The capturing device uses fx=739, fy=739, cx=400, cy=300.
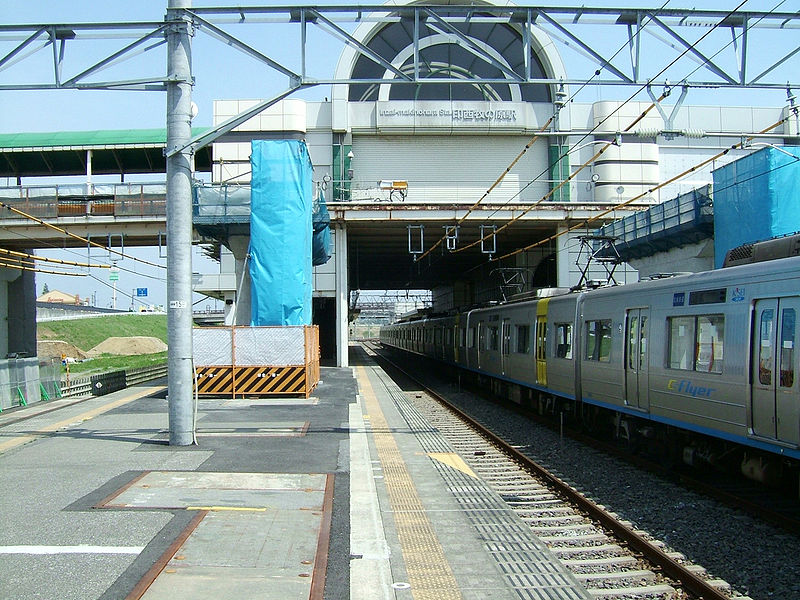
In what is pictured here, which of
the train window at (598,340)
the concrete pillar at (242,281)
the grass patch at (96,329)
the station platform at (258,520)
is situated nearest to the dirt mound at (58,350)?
the grass patch at (96,329)

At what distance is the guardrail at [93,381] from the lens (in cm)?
2224

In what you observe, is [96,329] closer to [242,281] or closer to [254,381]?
[242,281]

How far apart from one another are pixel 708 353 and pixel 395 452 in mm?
4640

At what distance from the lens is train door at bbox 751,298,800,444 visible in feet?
24.0

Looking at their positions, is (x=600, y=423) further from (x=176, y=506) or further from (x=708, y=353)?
(x=176, y=506)

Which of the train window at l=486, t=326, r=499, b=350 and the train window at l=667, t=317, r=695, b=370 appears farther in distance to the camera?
the train window at l=486, t=326, r=499, b=350

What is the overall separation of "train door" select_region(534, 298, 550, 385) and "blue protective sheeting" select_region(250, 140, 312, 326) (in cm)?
654

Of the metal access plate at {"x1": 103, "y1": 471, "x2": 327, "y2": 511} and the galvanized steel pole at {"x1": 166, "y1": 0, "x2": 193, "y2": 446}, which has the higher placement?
the galvanized steel pole at {"x1": 166, "y1": 0, "x2": 193, "y2": 446}

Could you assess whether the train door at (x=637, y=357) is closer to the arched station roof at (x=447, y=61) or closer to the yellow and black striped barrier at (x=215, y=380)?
the yellow and black striped barrier at (x=215, y=380)

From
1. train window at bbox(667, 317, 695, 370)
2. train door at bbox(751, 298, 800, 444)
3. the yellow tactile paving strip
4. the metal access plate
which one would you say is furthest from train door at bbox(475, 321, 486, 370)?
train door at bbox(751, 298, 800, 444)

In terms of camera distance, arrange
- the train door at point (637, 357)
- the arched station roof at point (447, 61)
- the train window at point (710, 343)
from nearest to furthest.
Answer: the train window at point (710, 343), the train door at point (637, 357), the arched station roof at point (447, 61)

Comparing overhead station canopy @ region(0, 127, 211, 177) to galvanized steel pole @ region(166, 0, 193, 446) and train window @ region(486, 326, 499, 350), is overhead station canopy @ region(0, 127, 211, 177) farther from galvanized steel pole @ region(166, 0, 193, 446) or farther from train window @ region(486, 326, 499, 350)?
galvanized steel pole @ region(166, 0, 193, 446)

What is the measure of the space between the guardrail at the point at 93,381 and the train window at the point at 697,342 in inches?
680

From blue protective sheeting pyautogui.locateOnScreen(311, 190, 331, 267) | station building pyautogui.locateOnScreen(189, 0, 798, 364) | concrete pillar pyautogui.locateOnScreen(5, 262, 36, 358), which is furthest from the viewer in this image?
station building pyautogui.locateOnScreen(189, 0, 798, 364)
